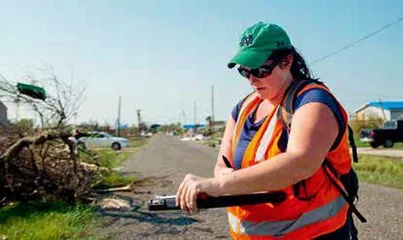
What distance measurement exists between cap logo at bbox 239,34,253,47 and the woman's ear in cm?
15

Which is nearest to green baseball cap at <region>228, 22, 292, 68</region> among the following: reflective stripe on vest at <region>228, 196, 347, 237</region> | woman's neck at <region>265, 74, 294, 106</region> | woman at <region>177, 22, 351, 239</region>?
woman at <region>177, 22, 351, 239</region>

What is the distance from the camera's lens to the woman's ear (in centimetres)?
194

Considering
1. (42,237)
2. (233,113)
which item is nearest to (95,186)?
(42,237)

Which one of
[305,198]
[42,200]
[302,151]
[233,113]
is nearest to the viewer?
[302,151]

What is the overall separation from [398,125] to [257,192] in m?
31.4

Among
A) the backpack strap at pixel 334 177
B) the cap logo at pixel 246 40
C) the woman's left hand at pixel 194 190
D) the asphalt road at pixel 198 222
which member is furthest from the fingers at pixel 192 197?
the asphalt road at pixel 198 222

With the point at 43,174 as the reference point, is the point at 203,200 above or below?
above

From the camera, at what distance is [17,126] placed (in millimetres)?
10016

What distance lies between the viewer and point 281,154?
168cm

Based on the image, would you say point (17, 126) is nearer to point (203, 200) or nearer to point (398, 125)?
point (203, 200)

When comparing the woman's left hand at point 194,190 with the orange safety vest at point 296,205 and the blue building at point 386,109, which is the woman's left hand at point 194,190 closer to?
the orange safety vest at point 296,205

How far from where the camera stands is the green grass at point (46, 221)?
20.4ft

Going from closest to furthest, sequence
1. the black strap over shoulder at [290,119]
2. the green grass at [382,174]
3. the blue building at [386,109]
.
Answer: the black strap over shoulder at [290,119] → the green grass at [382,174] → the blue building at [386,109]

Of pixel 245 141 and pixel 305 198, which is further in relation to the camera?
pixel 245 141
